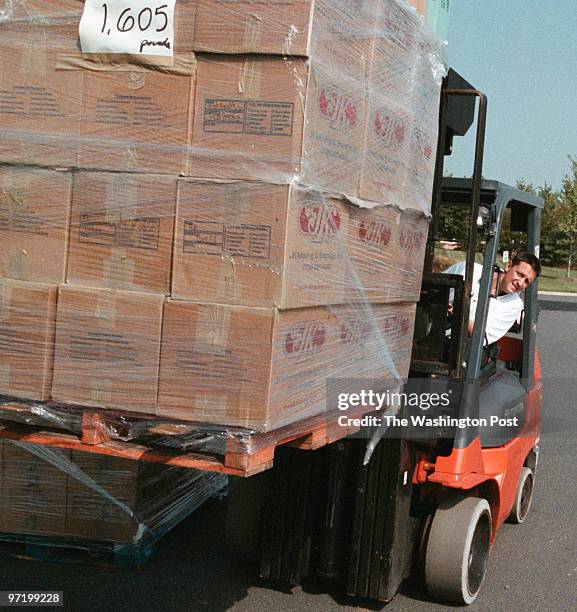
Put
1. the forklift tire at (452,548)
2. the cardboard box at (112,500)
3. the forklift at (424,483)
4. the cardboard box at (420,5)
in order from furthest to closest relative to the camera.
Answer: the cardboard box at (112,500), the forklift tire at (452,548), the forklift at (424,483), the cardboard box at (420,5)

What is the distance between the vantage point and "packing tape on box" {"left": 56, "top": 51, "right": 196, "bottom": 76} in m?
2.93

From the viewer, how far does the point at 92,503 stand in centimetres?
452

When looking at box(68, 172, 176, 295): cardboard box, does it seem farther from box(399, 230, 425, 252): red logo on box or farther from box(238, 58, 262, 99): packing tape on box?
box(399, 230, 425, 252): red logo on box

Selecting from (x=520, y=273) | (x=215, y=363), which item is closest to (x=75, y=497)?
(x=215, y=363)

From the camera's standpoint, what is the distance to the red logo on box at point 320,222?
2.92 meters

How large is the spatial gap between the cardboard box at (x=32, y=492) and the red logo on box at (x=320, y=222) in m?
2.04

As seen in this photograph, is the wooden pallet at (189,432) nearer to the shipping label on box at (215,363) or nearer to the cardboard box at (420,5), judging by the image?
the shipping label on box at (215,363)

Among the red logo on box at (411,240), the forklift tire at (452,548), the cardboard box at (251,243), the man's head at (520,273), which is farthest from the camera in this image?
the man's head at (520,273)

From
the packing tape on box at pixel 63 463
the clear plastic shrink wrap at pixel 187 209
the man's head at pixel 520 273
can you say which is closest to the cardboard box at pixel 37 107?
the clear plastic shrink wrap at pixel 187 209

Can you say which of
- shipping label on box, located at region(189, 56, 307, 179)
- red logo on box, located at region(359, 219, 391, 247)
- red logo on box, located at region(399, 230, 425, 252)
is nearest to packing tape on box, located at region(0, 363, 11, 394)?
shipping label on box, located at region(189, 56, 307, 179)

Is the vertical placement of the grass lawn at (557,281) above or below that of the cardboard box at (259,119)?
below

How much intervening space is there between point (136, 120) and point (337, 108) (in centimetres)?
66

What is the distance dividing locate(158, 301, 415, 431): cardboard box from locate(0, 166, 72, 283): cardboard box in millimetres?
453

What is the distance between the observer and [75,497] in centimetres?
452
